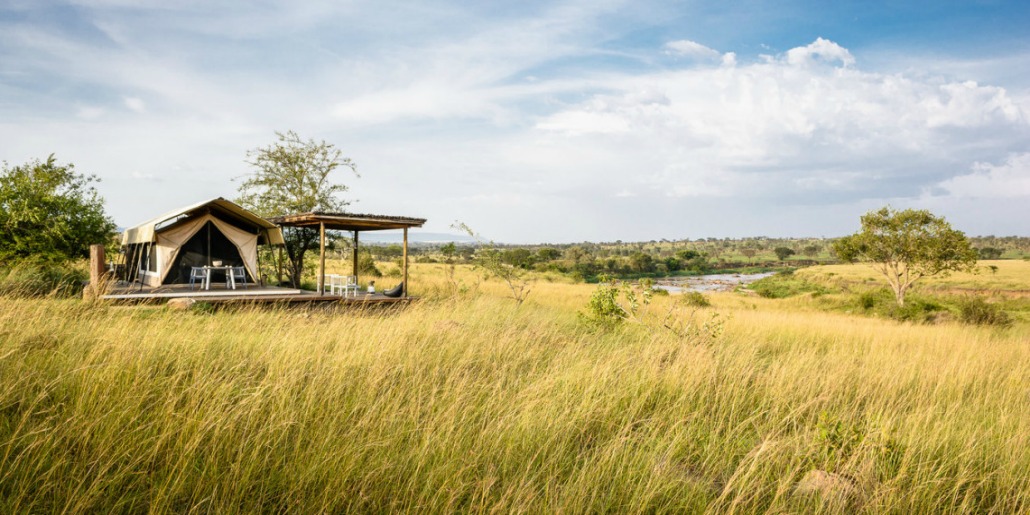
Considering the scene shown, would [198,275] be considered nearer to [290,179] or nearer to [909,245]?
[290,179]

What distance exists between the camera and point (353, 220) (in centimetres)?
1491

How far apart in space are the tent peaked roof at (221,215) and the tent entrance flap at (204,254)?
536mm

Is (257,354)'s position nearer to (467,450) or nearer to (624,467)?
(467,450)

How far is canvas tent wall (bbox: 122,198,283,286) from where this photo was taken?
15877 mm

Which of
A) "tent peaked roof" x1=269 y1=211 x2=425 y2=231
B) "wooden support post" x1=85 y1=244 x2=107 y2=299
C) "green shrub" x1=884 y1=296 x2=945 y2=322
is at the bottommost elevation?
"green shrub" x1=884 y1=296 x2=945 y2=322

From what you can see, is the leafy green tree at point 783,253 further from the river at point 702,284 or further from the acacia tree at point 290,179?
the acacia tree at point 290,179

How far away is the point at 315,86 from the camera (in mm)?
18969

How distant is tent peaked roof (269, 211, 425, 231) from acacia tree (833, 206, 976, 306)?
20233mm

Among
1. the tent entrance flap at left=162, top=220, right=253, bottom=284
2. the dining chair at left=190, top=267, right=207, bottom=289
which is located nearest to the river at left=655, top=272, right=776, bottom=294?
the tent entrance flap at left=162, top=220, right=253, bottom=284

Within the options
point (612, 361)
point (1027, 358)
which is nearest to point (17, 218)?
point (612, 361)

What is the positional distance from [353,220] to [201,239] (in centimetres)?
560

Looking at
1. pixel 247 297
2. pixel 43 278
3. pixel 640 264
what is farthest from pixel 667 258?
pixel 43 278

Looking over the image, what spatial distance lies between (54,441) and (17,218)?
17.6m

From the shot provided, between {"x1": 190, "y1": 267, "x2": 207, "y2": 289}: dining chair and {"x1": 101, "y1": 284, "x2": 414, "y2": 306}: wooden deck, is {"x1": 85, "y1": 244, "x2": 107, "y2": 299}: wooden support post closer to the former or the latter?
{"x1": 101, "y1": 284, "x2": 414, "y2": 306}: wooden deck
